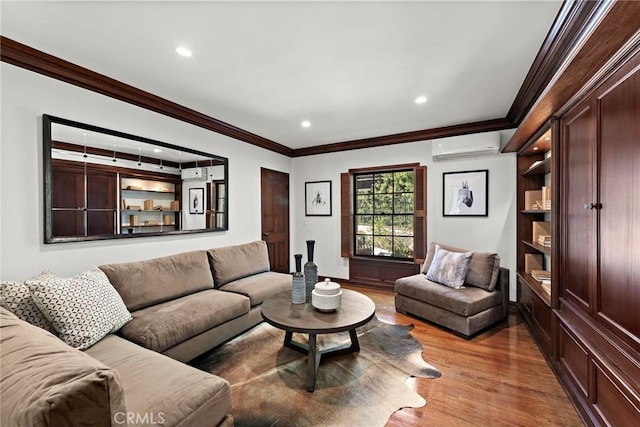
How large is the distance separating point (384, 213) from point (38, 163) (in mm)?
4153

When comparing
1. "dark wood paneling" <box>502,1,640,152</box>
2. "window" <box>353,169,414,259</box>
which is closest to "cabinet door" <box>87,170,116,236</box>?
"window" <box>353,169,414,259</box>

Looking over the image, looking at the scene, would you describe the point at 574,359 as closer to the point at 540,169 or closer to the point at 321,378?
the point at 321,378

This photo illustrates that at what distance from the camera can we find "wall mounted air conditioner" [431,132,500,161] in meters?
3.63

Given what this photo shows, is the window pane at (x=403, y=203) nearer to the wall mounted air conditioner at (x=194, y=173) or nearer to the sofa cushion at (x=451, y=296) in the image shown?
the sofa cushion at (x=451, y=296)

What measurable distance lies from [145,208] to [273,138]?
2.28 meters

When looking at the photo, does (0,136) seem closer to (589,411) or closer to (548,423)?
(548,423)

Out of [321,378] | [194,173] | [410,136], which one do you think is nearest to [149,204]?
[194,173]

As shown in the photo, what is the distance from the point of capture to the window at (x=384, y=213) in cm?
445

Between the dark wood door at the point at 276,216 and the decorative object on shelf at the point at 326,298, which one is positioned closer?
the decorative object on shelf at the point at 326,298

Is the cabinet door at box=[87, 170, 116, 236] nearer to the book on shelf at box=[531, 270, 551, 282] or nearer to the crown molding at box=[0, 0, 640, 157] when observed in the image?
the crown molding at box=[0, 0, 640, 157]

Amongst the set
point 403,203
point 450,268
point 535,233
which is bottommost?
point 450,268

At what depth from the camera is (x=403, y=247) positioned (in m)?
4.47

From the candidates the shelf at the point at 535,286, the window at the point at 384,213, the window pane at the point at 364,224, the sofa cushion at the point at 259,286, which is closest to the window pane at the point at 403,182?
the window at the point at 384,213

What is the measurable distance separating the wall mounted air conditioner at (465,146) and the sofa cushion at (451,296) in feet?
5.98
